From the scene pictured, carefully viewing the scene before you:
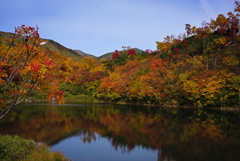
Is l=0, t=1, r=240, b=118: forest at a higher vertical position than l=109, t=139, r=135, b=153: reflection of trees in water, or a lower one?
higher

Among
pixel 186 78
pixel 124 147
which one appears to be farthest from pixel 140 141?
pixel 186 78

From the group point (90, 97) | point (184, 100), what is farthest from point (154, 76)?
point (90, 97)

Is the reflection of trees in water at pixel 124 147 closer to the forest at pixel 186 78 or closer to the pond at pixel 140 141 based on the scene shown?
the pond at pixel 140 141

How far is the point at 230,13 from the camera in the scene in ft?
200

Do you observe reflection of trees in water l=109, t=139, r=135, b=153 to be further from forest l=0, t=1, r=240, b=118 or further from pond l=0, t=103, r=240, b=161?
forest l=0, t=1, r=240, b=118

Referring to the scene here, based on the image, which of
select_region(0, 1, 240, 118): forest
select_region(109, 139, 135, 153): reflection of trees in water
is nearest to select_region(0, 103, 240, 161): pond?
select_region(109, 139, 135, 153): reflection of trees in water

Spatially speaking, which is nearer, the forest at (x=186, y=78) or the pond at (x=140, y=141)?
the pond at (x=140, y=141)

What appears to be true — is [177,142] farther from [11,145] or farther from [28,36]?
[28,36]

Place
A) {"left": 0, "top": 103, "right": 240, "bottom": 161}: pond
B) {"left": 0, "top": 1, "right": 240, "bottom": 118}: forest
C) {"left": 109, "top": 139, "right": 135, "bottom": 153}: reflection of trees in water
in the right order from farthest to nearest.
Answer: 1. {"left": 0, "top": 1, "right": 240, "bottom": 118}: forest
2. {"left": 109, "top": 139, "right": 135, "bottom": 153}: reflection of trees in water
3. {"left": 0, "top": 103, "right": 240, "bottom": 161}: pond

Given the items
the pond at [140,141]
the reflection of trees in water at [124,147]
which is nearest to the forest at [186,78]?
the pond at [140,141]

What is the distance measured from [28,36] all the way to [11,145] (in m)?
5.02

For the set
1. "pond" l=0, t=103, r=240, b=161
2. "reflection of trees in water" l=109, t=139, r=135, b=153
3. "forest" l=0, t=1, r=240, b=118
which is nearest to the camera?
"pond" l=0, t=103, r=240, b=161

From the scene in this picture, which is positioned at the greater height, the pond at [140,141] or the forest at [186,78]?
the forest at [186,78]

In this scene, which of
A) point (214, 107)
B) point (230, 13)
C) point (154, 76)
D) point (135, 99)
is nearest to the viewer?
point (214, 107)
